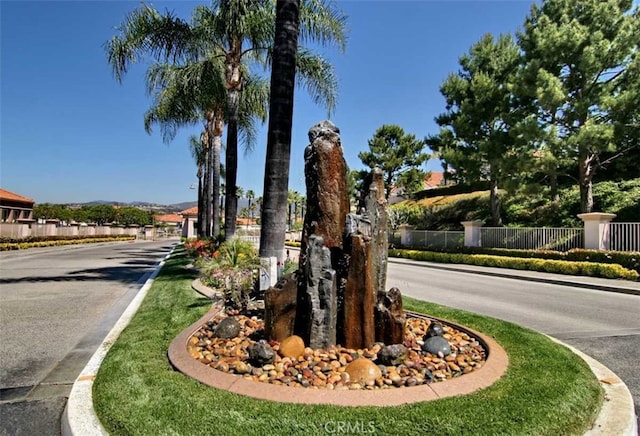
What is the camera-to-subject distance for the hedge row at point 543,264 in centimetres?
1352

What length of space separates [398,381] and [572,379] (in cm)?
164

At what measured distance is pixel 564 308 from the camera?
27.8 feet

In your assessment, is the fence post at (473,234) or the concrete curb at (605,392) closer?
the concrete curb at (605,392)

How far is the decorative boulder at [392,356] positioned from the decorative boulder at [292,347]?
0.83 m

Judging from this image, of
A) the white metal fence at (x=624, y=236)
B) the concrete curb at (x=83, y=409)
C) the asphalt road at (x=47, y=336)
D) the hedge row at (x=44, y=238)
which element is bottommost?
the asphalt road at (x=47, y=336)

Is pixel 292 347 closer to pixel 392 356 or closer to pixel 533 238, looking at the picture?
pixel 392 356

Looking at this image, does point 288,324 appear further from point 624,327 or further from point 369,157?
point 369,157

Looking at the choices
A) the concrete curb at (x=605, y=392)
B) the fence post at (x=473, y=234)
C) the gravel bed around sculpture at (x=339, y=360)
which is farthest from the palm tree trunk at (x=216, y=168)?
the concrete curb at (x=605, y=392)

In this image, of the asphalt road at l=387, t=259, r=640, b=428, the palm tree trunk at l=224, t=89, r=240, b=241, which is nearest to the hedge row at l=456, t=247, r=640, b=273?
the asphalt road at l=387, t=259, r=640, b=428

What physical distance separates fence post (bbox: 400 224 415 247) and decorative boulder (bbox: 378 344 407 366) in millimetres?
23205

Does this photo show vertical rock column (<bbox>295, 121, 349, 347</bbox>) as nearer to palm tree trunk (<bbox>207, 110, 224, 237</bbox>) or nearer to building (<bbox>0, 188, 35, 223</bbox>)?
palm tree trunk (<bbox>207, 110, 224, 237</bbox>)

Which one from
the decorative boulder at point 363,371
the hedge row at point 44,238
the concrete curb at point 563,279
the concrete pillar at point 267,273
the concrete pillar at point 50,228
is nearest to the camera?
the decorative boulder at point 363,371

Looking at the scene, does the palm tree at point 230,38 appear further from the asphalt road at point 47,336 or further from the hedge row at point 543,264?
the hedge row at point 543,264

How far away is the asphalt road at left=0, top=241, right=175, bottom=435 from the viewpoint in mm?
3594
